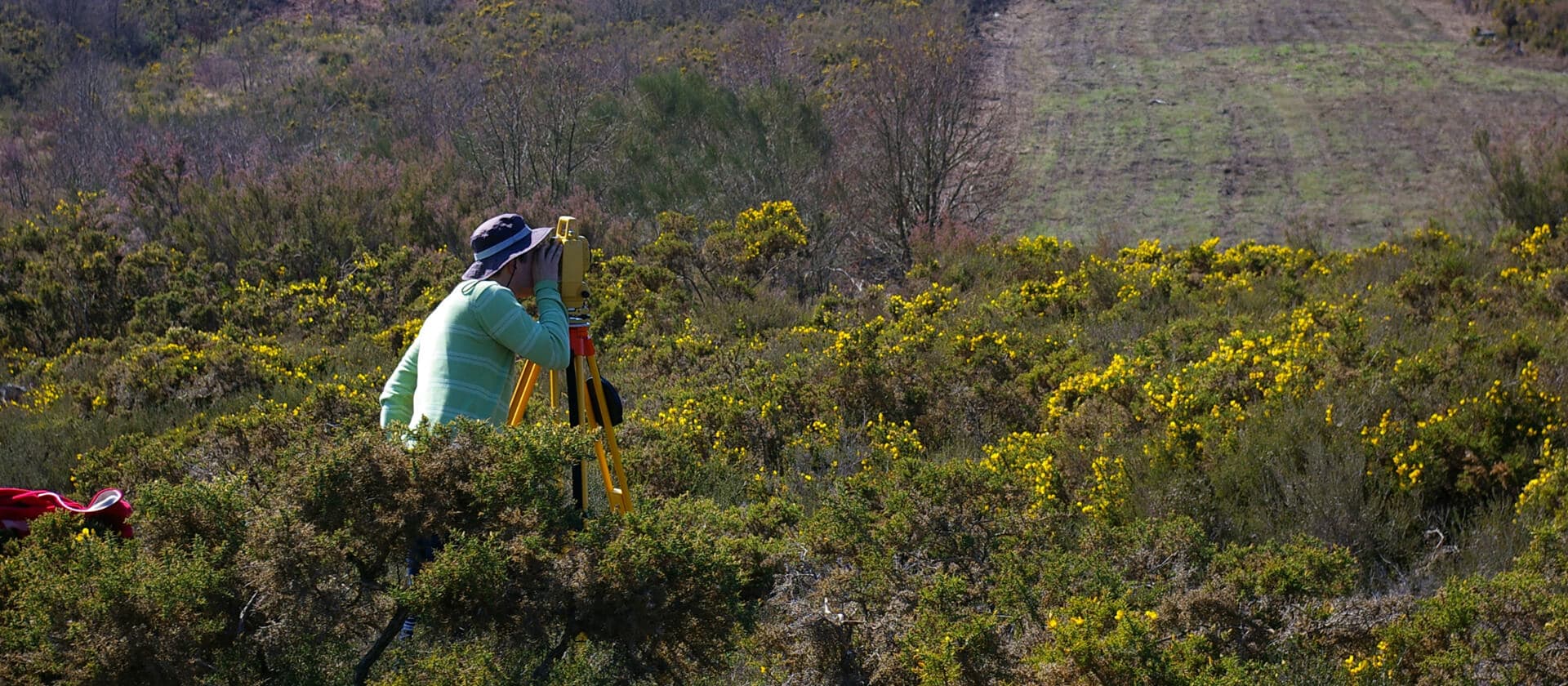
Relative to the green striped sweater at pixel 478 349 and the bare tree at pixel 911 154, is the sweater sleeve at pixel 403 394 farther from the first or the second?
the bare tree at pixel 911 154

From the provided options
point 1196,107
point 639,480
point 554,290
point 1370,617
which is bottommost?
point 1196,107

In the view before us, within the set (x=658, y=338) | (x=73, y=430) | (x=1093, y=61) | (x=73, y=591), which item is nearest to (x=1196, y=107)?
(x=1093, y=61)

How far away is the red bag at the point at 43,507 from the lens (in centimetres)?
383

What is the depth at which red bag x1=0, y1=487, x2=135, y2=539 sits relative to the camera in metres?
3.83

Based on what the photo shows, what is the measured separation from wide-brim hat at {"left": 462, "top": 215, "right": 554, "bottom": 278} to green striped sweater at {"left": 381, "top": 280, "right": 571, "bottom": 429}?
11 cm

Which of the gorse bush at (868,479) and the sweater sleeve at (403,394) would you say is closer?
the gorse bush at (868,479)

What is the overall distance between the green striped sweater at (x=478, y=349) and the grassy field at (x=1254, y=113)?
32.7 ft

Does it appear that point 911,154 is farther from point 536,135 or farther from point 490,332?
point 490,332

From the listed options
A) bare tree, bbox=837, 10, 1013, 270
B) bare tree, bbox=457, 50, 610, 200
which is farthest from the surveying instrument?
bare tree, bbox=457, 50, 610, 200

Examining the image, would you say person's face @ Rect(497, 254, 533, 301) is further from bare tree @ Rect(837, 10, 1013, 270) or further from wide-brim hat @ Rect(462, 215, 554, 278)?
bare tree @ Rect(837, 10, 1013, 270)

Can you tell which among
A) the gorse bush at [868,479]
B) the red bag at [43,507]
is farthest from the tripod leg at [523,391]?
the red bag at [43,507]

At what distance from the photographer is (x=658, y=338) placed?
8688mm

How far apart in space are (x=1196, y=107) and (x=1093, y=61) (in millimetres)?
4690

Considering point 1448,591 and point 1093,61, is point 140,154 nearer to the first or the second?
point 1448,591
